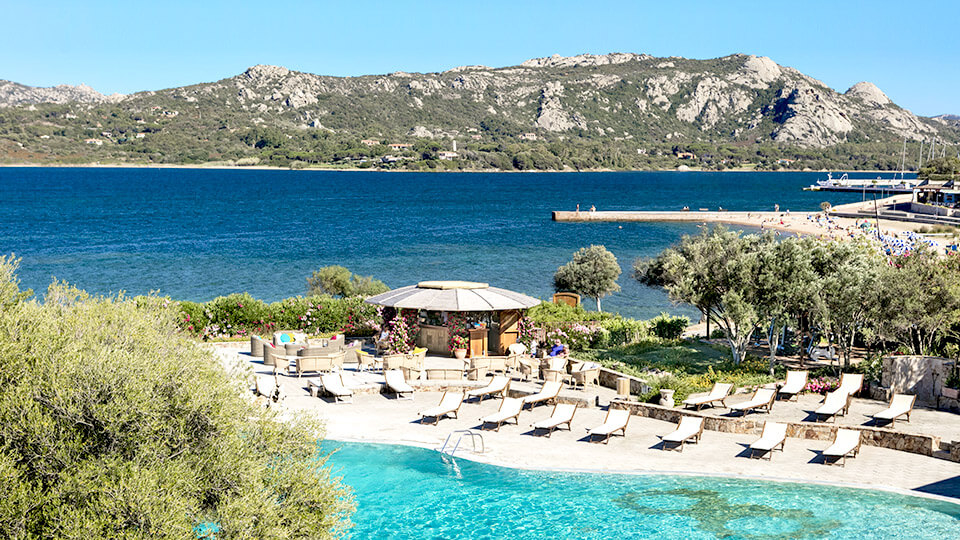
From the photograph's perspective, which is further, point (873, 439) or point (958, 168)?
point (958, 168)

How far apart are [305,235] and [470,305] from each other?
7081cm

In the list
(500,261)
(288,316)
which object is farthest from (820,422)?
(500,261)

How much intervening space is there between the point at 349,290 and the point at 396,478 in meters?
22.7

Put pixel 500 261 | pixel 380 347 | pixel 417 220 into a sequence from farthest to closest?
1. pixel 417 220
2. pixel 500 261
3. pixel 380 347

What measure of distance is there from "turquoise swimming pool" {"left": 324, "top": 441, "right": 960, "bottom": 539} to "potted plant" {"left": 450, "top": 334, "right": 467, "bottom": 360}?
7954 mm

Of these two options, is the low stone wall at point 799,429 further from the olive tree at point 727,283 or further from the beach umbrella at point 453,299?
the beach umbrella at point 453,299

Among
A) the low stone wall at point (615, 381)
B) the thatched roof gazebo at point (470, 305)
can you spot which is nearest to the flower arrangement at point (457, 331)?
the thatched roof gazebo at point (470, 305)

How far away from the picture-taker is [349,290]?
36250 millimetres

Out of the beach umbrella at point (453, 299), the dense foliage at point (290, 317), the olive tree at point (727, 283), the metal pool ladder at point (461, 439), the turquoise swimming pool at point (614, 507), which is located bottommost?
the turquoise swimming pool at point (614, 507)

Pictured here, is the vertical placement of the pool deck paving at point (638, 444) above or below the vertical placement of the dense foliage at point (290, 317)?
below

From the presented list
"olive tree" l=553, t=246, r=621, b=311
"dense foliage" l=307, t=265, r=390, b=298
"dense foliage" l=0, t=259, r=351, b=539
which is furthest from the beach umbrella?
"olive tree" l=553, t=246, r=621, b=311

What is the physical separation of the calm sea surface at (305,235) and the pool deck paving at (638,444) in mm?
12082

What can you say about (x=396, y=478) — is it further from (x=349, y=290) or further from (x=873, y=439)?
(x=349, y=290)

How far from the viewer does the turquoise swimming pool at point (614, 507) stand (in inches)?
474
